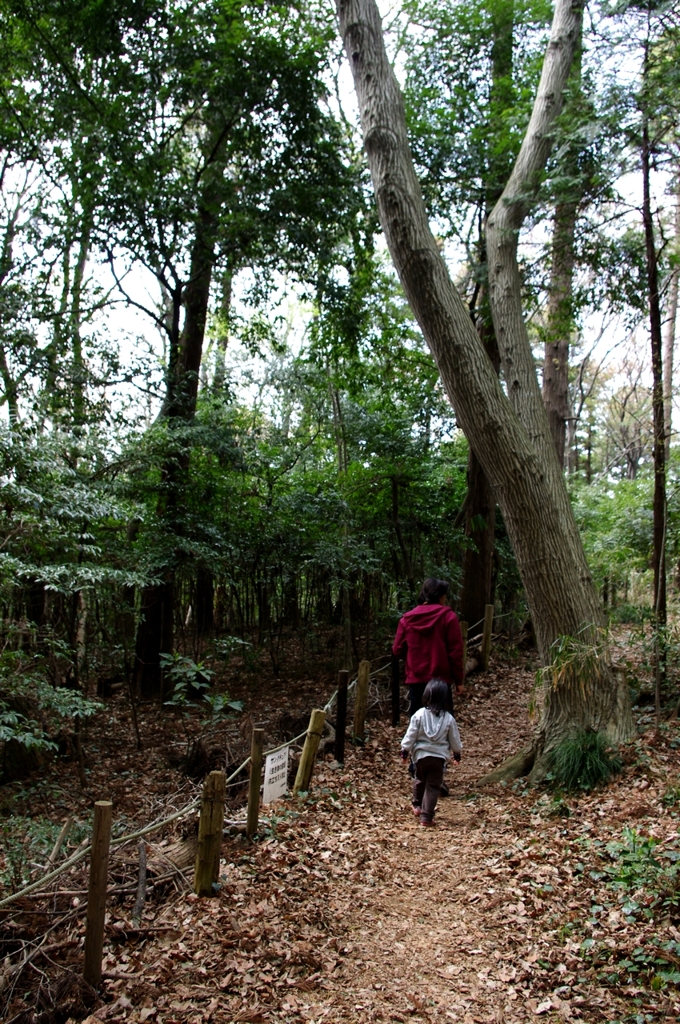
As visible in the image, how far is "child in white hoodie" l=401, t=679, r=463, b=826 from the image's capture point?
5.53 metres

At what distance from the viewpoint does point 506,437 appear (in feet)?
20.7

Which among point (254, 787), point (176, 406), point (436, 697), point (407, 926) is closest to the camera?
point (407, 926)

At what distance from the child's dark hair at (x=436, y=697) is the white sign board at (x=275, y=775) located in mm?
1220

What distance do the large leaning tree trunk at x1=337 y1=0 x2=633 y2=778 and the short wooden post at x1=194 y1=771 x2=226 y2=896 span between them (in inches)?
114

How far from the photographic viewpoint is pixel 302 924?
4.01 metres

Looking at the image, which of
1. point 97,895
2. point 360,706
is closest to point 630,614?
point 360,706

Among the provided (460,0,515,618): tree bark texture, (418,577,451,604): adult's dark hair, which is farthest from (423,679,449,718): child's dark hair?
(460,0,515,618): tree bark texture

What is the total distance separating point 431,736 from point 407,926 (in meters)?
1.60

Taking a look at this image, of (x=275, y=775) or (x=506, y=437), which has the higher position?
(x=506, y=437)

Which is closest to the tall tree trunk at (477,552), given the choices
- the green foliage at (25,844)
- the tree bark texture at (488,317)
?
the tree bark texture at (488,317)

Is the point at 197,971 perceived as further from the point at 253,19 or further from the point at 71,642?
the point at 253,19

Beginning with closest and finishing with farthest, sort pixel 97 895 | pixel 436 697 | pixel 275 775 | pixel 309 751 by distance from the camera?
1. pixel 97 895
2. pixel 275 775
3. pixel 436 697
4. pixel 309 751

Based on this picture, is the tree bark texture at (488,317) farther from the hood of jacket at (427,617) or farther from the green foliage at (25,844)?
the green foliage at (25,844)

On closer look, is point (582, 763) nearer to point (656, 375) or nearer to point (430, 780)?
point (430, 780)
